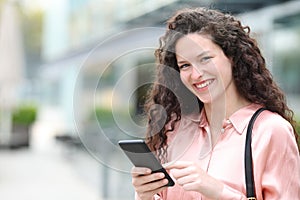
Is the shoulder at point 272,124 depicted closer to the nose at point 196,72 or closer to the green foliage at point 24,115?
the nose at point 196,72

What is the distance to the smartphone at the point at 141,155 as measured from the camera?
1.38 m

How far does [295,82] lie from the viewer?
8250 millimetres

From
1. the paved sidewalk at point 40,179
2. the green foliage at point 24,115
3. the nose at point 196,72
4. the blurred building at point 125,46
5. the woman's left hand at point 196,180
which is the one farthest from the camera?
the green foliage at point 24,115

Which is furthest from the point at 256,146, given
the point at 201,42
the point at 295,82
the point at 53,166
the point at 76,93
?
the point at 53,166

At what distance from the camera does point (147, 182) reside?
1.46 metres

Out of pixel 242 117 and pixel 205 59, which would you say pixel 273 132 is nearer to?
pixel 242 117

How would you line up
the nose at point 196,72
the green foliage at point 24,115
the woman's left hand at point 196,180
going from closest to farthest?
the woman's left hand at point 196,180
the nose at point 196,72
the green foliage at point 24,115

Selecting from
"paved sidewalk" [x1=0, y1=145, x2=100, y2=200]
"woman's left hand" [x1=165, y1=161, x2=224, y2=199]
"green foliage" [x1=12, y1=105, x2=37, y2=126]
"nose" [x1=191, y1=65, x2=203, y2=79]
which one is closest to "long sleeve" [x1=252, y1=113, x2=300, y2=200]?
"woman's left hand" [x1=165, y1=161, x2=224, y2=199]

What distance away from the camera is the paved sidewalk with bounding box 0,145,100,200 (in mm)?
6883

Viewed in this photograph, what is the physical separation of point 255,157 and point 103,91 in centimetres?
58

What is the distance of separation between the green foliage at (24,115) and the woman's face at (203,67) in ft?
38.1

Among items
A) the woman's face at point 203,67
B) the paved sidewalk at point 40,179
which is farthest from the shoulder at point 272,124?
the paved sidewalk at point 40,179

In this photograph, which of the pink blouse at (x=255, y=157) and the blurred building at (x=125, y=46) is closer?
the pink blouse at (x=255, y=157)

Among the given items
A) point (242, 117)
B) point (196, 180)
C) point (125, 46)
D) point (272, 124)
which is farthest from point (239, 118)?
point (125, 46)
